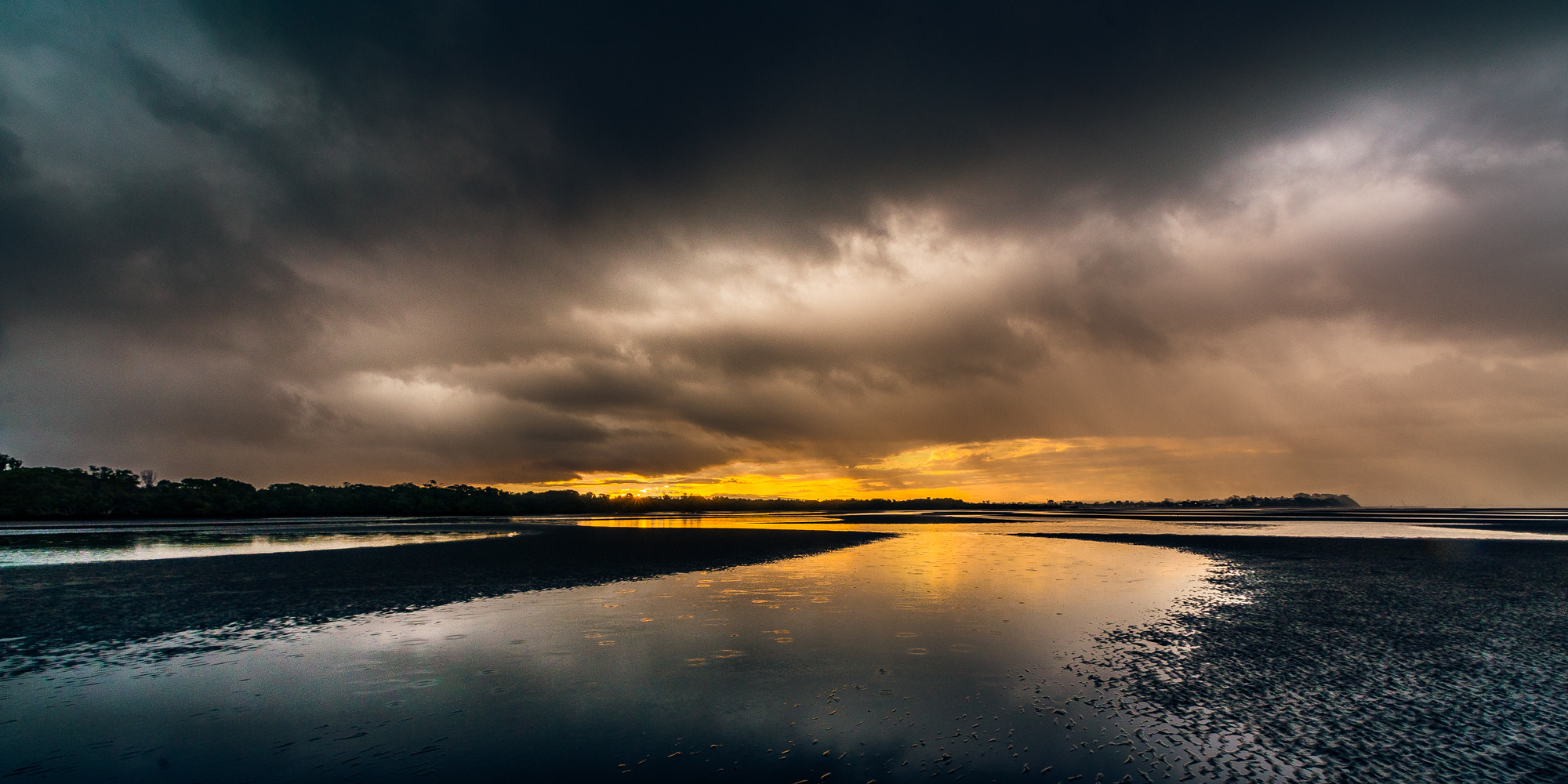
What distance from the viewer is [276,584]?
96.4ft

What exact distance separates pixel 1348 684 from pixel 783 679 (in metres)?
12.1

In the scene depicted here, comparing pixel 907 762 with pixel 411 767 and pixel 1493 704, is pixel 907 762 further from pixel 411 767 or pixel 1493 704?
pixel 1493 704

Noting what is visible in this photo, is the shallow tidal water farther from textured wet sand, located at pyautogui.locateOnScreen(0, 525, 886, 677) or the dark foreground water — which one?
textured wet sand, located at pyautogui.locateOnScreen(0, 525, 886, 677)

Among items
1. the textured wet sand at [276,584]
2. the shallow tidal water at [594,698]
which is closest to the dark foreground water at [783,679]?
the shallow tidal water at [594,698]

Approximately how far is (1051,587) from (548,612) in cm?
2036

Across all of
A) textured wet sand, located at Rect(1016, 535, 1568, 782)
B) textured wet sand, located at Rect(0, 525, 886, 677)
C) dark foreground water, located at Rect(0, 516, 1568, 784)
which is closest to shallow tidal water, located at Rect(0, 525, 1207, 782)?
dark foreground water, located at Rect(0, 516, 1568, 784)

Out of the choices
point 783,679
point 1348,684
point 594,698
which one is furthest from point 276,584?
point 1348,684

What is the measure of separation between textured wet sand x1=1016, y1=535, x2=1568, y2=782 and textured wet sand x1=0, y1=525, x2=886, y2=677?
2318cm

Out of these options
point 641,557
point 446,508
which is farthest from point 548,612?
point 446,508

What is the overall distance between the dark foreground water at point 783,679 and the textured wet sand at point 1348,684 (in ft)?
0.27

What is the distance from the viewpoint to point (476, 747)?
36.0ft

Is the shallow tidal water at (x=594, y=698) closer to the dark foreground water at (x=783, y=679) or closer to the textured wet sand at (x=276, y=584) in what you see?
the dark foreground water at (x=783, y=679)

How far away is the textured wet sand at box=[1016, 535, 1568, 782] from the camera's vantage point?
10.3 metres

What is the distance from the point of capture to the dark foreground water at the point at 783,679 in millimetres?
10453
